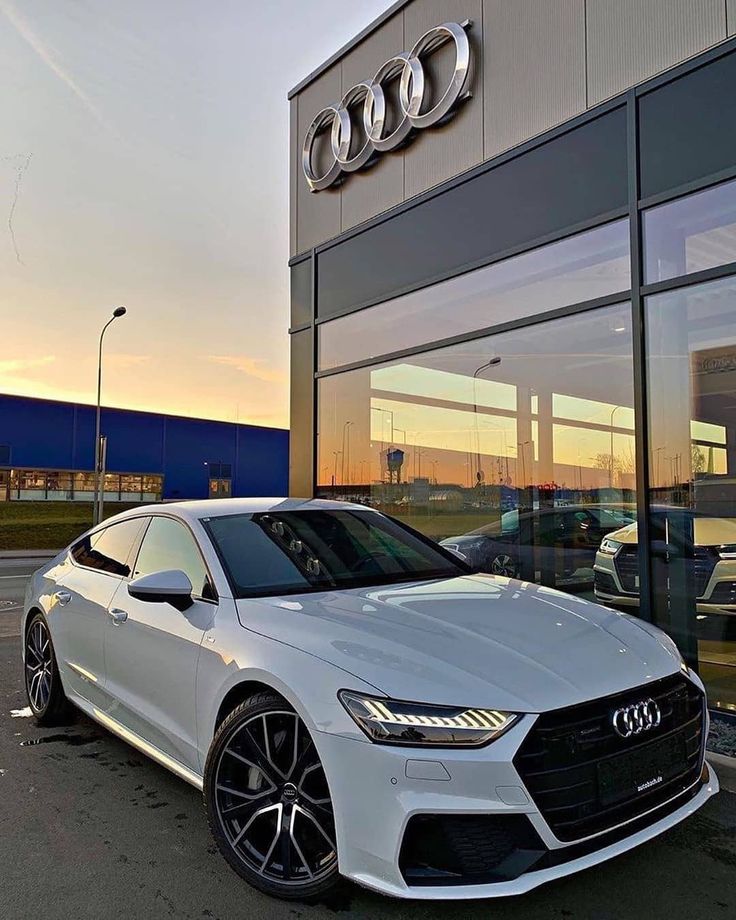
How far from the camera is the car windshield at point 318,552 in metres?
3.56

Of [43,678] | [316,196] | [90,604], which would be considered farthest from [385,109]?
[43,678]

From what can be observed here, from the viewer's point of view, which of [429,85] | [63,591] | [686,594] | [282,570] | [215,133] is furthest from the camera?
[215,133]

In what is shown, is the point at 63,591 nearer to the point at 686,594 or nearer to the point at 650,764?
the point at 650,764

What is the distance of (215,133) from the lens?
11250mm

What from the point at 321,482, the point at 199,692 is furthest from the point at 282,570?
the point at 321,482

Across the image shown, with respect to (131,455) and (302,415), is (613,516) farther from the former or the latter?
(131,455)

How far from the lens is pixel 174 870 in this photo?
3.03 meters

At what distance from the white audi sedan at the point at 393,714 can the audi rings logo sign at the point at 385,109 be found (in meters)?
5.62

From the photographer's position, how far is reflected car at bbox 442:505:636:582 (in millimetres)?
6344

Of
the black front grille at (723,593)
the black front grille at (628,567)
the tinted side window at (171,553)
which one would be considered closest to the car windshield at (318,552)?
the tinted side window at (171,553)

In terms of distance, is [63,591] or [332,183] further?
[332,183]

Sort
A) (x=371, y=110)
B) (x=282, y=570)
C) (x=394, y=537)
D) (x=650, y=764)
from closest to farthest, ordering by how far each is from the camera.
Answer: (x=650, y=764)
(x=282, y=570)
(x=394, y=537)
(x=371, y=110)

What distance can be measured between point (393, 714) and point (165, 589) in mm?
1341

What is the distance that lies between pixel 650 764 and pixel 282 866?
1.36 metres
